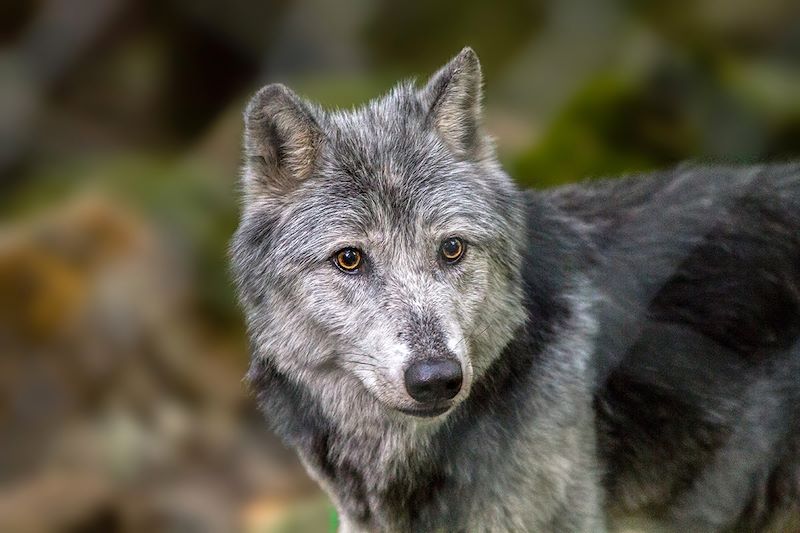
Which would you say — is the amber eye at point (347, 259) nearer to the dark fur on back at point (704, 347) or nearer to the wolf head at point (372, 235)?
the wolf head at point (372, 235)

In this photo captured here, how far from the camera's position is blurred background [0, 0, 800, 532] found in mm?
6191

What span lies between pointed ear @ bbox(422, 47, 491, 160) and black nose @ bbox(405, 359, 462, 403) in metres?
0.83

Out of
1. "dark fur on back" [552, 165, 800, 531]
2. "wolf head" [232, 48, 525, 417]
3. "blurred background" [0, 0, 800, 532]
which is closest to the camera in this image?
"wolf head" [232, 48, 525, 417]

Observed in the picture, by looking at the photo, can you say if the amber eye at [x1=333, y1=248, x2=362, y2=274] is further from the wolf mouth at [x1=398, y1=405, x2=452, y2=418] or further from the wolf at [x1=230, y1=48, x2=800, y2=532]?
the wolf mouth at [x1=398, y1=405, x2=452, y2=418]

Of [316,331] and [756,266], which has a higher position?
[756,266]

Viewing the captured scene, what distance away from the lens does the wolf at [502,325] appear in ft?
9.52

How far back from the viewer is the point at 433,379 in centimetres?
257

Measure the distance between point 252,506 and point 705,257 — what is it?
3934 millimetres

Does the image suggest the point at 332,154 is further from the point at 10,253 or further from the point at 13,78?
the point at 10,253

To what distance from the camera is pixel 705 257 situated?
326 centimetres

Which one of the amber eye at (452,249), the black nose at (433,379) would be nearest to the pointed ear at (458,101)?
the amber eye at (452,249)

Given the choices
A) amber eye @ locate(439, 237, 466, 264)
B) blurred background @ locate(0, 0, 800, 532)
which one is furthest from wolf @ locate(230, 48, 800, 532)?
blurred background @ locate(0, 0, 800, 532)

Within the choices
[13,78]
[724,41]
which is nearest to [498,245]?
[13,78]

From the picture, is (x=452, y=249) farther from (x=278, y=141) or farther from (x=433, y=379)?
(x=278, y=141)
